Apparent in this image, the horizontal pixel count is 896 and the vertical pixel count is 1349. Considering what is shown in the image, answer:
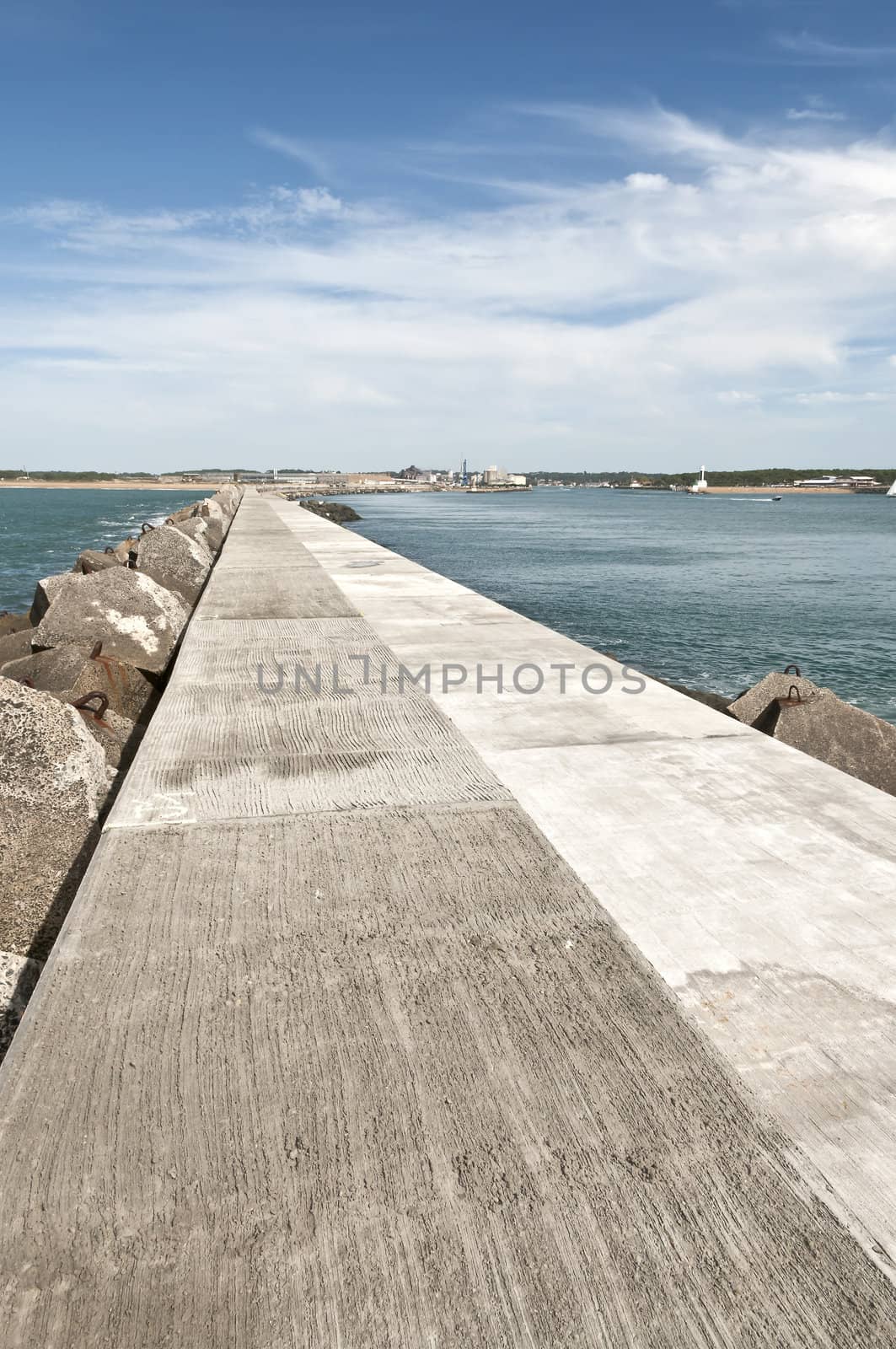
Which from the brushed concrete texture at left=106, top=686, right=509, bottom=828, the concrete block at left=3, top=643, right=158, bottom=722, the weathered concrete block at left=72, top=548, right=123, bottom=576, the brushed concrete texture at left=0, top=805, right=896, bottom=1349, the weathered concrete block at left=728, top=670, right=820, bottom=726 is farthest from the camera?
the weathered concrete block at left=72, top=548, right=123, bottom=576

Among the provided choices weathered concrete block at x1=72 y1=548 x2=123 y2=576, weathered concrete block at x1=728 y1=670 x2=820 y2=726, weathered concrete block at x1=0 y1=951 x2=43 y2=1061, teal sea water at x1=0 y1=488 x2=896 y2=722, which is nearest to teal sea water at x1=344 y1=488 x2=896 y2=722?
teal sea water at x1=0 y1=488 x2=896 y2=722

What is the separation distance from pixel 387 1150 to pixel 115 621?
6798 millimetres

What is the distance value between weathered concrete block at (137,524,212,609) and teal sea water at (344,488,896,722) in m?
7.27

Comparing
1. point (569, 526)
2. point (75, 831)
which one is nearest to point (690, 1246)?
point (75, 831)

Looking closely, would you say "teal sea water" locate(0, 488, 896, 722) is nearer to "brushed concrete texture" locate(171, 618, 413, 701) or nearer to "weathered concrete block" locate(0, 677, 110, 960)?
"brushed concrete texture" locate(171, 618, 413, 701)

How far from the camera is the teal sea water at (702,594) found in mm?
15258

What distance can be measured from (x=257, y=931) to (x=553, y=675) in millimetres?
3467

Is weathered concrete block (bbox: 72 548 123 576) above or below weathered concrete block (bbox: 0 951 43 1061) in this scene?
above

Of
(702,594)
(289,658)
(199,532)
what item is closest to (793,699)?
(289,658)

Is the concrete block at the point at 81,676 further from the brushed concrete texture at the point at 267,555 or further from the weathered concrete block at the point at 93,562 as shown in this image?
the weathered concrete block at the point at 93,562

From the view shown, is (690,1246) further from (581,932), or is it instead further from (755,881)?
(755,881)

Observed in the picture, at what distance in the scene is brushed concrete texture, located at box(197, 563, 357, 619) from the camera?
26.9 feet

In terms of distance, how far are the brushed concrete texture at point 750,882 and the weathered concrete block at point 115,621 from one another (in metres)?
3.78

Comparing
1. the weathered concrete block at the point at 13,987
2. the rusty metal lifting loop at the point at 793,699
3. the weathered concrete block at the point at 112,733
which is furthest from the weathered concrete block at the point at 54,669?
the rusty metal lifting loop at the point at 793,699
